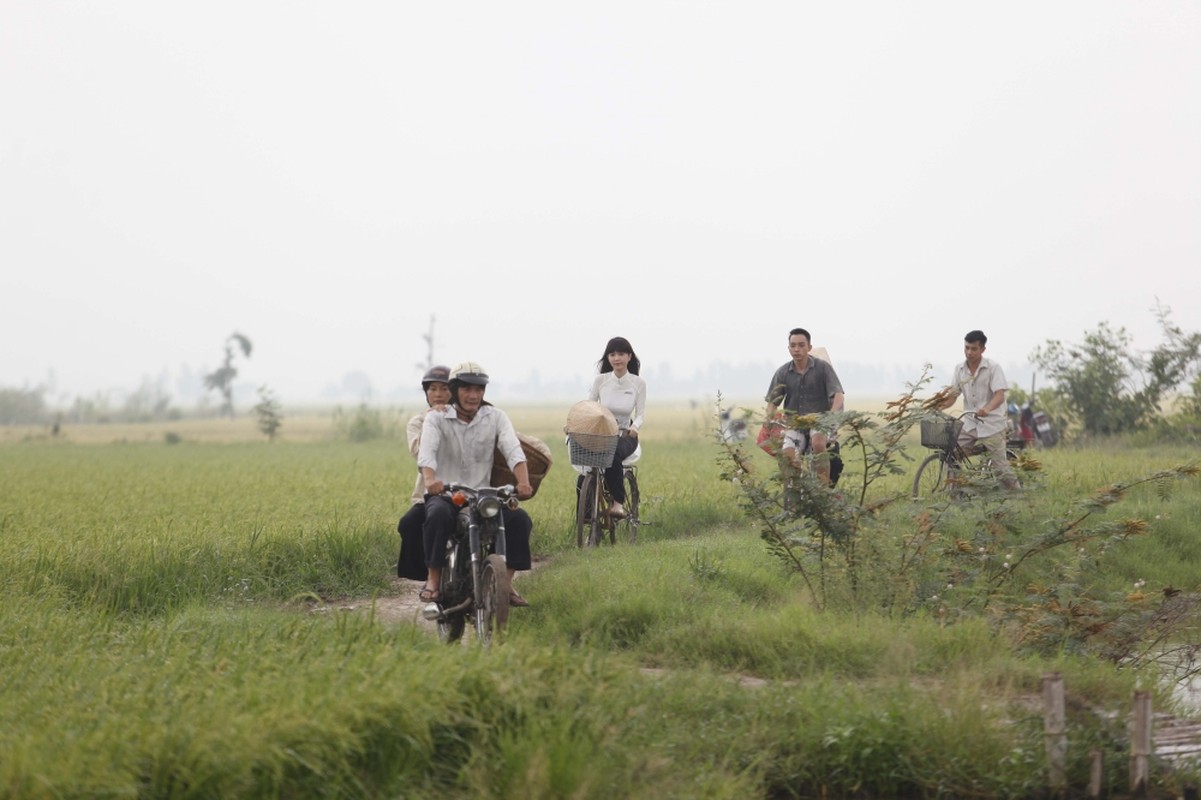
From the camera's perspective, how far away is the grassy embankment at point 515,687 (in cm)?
523

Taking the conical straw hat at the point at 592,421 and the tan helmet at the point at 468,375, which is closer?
the tan helmet at the point at 468,375

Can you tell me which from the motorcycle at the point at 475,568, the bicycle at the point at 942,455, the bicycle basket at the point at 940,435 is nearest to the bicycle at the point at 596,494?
the bicycle at the point at 942,455

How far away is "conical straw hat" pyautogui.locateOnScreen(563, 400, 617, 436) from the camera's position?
11789mm

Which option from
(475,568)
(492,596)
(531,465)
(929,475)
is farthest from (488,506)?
(929,475)

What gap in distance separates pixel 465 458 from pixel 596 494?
403 cm

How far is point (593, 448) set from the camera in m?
12.0

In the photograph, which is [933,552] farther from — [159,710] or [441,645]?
[159,710]

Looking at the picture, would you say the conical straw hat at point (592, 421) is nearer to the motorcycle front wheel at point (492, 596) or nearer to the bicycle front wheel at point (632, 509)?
the bicycle front wheel at point (632, 509)

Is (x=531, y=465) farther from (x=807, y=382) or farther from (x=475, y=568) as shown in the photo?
(x=807, y=382)

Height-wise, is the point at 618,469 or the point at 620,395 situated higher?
the point at 620,395

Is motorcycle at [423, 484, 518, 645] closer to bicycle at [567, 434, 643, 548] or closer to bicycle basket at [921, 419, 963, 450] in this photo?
bicycle at [567, 434, 643, 548]

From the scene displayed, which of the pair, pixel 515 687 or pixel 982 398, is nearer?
pixel 515 687

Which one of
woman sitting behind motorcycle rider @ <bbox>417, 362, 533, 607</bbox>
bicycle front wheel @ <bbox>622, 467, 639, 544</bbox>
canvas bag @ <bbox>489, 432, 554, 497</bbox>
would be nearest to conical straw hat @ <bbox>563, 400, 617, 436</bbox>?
bicycle front wheel @ <bbox>622, 467, 639, 544</bbox>

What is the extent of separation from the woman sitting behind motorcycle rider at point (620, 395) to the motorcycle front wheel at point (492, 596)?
14.6 feet
